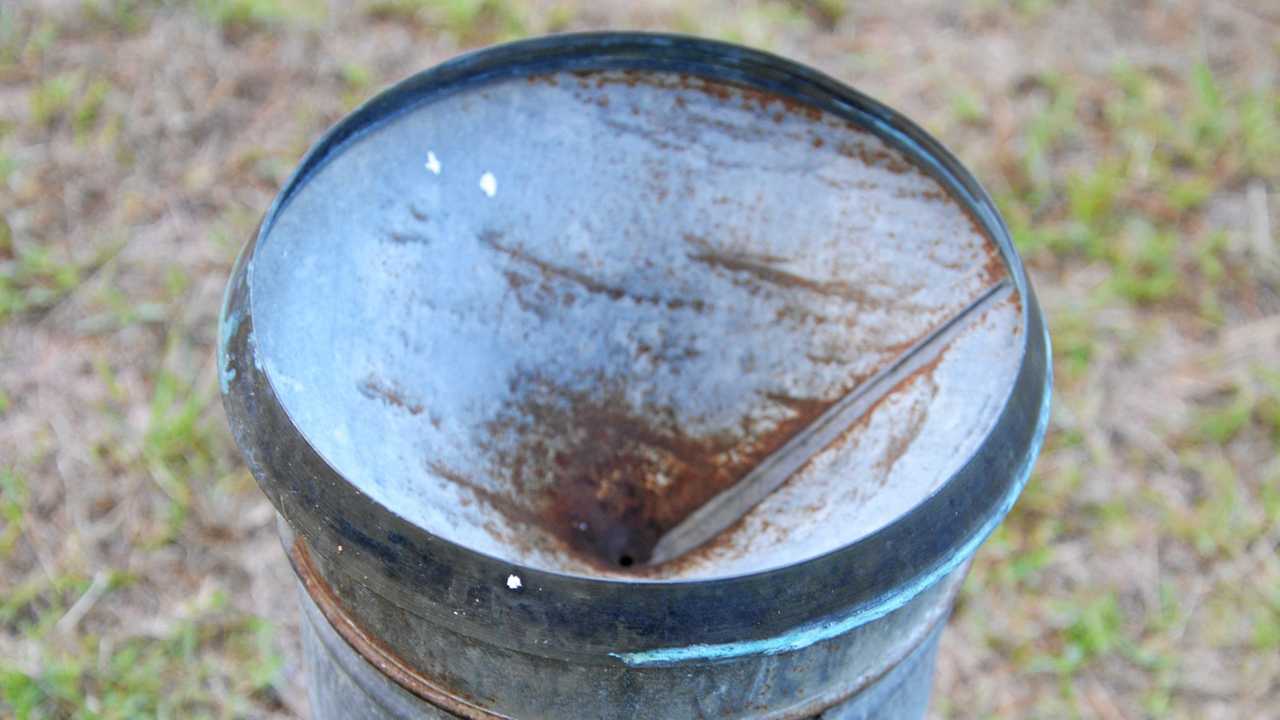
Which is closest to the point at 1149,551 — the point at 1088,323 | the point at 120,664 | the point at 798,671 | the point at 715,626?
the point at 1088,323

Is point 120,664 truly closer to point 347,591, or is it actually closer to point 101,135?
point 347,591

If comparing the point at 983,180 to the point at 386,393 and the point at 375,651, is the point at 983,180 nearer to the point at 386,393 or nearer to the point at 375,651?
the point at 386,393

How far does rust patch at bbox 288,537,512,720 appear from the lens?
3.91 ft

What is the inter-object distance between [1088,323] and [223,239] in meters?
2.05

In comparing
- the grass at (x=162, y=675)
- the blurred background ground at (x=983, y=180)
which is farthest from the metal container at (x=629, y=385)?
the blurred background ground at (x=983, y=180)

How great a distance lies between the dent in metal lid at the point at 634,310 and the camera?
1.34m

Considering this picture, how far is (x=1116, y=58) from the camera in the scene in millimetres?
3600

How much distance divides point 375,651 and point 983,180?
7.82 ft

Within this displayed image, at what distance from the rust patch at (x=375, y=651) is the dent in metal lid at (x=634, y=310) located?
0.12m

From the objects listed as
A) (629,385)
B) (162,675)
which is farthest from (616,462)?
(162,675)

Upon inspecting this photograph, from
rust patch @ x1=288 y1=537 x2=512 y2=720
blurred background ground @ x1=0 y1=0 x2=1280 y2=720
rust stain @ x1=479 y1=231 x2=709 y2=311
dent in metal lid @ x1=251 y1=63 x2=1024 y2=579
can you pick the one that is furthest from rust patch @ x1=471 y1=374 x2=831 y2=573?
blurred background ground @ x1=0 y1=0 x2=1280 y2=720

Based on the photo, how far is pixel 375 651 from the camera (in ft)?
4.01

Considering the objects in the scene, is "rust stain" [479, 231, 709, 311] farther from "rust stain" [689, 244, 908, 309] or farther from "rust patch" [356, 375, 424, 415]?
"rust patch" [356, 375, 424, 415]

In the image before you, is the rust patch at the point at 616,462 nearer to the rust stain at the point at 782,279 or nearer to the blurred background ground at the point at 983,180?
the rust stain at the point at 782,279
